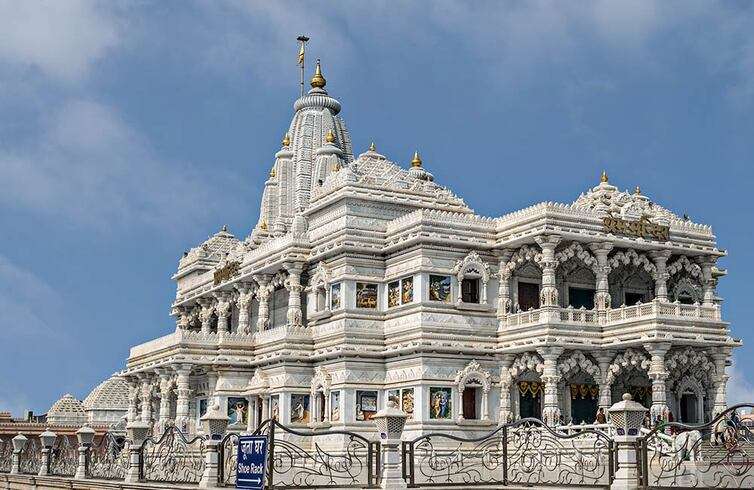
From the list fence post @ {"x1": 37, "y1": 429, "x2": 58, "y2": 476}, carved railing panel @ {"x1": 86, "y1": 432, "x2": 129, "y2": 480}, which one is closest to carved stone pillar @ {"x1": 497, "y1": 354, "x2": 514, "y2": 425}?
carved railing panel @ {"x1": 86, "y1": 432, "x2": 129, "y2": 480}

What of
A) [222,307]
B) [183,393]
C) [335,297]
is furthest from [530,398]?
[222,307]

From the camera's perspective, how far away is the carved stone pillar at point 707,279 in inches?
1651

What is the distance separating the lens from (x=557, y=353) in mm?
38938

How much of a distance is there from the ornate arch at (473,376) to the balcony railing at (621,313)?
7.07 feet

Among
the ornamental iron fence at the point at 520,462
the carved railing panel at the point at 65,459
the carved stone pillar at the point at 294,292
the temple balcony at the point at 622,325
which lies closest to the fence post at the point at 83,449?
the carved railing panel at the point at 65,459

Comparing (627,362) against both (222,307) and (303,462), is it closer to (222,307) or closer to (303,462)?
(303,462)

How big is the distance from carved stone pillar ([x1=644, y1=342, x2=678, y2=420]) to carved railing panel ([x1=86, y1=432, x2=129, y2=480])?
1806cm

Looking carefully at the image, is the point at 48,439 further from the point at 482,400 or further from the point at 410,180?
the point at 410,180

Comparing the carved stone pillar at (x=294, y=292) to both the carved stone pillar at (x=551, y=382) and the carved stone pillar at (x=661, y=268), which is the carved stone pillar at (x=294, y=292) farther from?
the carved stone pillar at (x=661, y=268)

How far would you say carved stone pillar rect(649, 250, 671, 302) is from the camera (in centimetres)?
4212

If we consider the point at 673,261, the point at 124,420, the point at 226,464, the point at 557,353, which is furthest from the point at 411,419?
the point at 124,420

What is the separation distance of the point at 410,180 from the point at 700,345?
14685 mm

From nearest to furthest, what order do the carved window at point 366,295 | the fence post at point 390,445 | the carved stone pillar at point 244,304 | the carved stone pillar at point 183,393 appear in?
the fence post at point 390,445
the carved window at point 366,295
the carved stone pillar at point 183,393
the carved stone pillar at point 244,304

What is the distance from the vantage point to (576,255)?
40.8 metres
